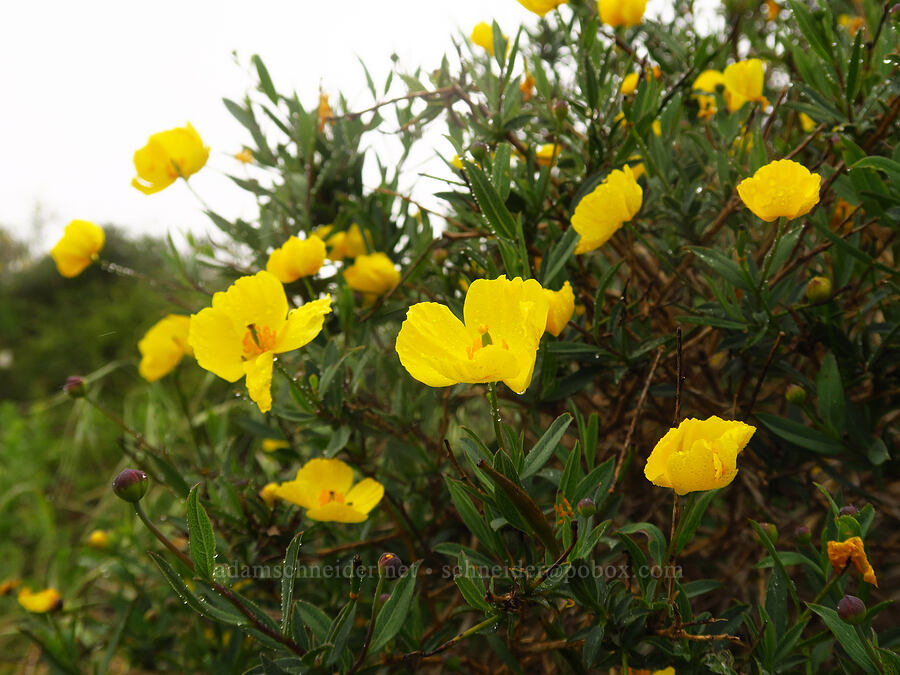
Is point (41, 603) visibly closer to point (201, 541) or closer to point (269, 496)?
point (269, 496)

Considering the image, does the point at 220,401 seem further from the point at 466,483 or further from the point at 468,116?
the point at 466,483

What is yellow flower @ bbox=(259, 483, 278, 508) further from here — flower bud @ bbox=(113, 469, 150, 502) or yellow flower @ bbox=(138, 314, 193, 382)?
yellow flower @ bbox=(138, 314, 193, 382)

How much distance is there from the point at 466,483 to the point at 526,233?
12.7 inches

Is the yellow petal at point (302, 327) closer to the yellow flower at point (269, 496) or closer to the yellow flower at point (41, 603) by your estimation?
the yellow flower at point (269, 496)

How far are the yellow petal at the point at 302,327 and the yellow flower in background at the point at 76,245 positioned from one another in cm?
52

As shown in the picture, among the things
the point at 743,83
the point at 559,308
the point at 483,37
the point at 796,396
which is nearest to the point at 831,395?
the point at 796,396

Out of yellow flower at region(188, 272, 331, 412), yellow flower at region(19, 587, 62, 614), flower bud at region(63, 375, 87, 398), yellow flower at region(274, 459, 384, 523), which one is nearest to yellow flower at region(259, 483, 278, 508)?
yellow flower at region(274, 459, 384, 523)

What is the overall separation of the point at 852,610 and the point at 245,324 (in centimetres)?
56

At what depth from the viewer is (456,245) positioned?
0.84 metres

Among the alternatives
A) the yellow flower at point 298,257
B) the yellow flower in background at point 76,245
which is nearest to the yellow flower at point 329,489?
the yellow flower at point 298,257

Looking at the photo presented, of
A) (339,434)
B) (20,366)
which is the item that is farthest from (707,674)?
(20,366)

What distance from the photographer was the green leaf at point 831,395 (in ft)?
1.93

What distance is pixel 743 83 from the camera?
0.79m

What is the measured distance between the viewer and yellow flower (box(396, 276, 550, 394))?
1.44 feet
